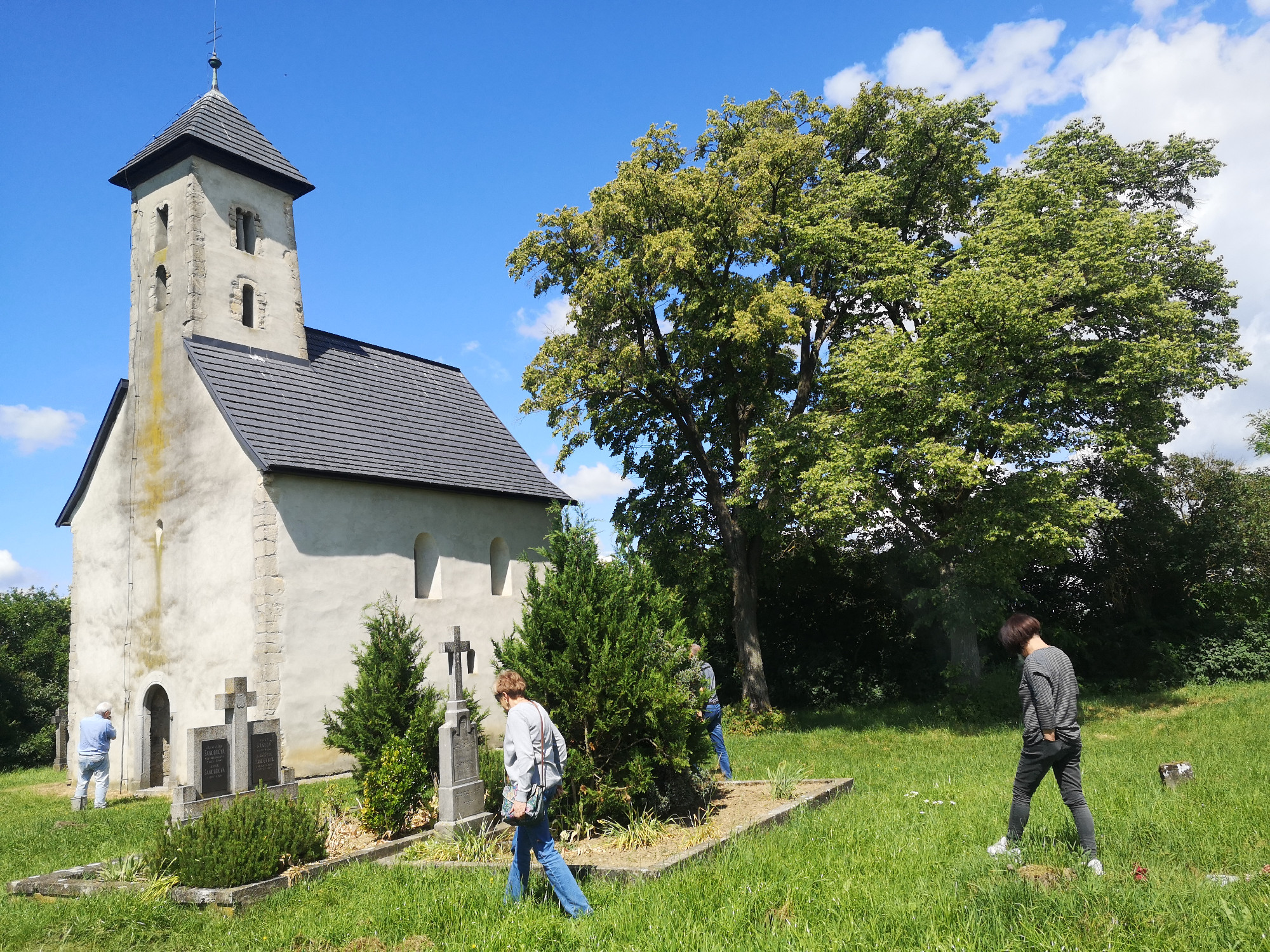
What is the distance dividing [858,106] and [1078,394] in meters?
7.67

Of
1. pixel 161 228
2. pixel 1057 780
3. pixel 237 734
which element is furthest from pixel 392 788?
pixel 161 228

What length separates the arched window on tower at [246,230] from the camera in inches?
722

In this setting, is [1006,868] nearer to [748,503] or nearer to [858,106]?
[748,503]

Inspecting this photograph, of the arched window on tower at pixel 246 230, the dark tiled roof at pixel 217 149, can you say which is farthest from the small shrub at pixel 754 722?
the dark tiled roof at pixel 217 149

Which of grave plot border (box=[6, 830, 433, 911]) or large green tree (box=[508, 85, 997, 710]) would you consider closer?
grave plot border (box=[6, 830, 433, 911])

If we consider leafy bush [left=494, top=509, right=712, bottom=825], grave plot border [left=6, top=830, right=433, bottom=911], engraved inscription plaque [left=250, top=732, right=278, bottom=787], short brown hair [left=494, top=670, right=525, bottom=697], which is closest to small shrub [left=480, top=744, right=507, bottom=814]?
grave plot border [left=6, top=830, right=433, bottom=911]

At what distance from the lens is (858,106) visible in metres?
18.0

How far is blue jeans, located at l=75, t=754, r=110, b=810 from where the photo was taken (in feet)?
42.8

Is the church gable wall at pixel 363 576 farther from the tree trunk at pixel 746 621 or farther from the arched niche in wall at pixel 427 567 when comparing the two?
the tree trunk at pixel 746 621

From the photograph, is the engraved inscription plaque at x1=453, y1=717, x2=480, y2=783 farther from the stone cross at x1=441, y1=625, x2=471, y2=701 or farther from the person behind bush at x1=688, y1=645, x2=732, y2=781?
the person behind bush at x1=688, y1=645, x2=732, y2=781

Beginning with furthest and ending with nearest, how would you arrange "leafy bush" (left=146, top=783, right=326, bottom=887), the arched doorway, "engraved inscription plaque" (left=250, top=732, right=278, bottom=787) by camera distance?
the arched doorway, "engraved inscription plaque" (left=250, top=732, right=278, bottom=787), "leafy bush" (left=146, top=783, right=326, bottom=887)

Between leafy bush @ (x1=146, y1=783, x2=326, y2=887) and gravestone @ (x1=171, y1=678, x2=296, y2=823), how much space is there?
120 centimetres

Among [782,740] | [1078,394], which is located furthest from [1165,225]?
[782,740]

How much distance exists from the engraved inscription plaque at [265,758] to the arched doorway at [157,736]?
691 centimetres
